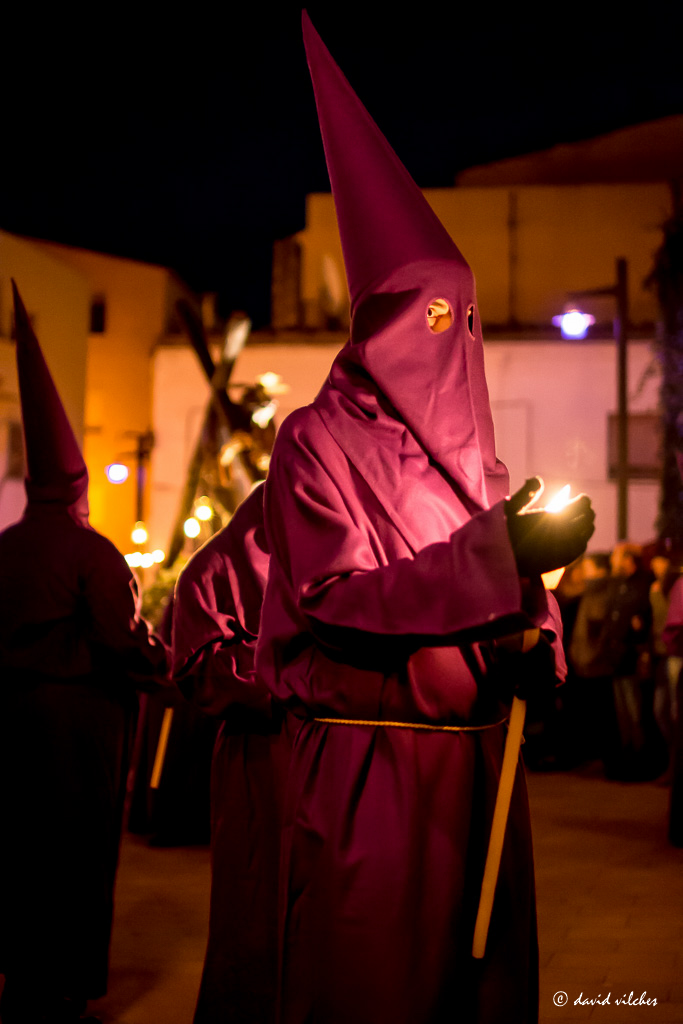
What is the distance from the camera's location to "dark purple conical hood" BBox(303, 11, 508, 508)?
244cm

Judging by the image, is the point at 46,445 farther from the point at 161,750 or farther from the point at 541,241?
the point at 541,241

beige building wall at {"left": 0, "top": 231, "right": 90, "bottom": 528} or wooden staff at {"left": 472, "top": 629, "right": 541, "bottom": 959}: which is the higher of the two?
beige building wall at {"left": 0, "top": 231, "right": 90, "bottom": 528}

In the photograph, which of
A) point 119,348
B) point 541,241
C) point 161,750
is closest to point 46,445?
point 161,750

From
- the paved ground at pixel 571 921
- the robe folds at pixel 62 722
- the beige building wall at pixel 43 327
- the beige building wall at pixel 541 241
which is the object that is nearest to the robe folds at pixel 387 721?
the robe folds at pixel 62 722

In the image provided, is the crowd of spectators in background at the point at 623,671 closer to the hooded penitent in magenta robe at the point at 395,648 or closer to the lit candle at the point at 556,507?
the hooded penitent in magenta robe at the point at 395,648

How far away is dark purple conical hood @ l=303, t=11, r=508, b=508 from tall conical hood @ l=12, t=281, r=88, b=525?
7.70ft

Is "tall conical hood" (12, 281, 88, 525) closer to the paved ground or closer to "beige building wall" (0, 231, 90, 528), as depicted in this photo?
the paved ground

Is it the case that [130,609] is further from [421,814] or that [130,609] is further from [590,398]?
[590,398]

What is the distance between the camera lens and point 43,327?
83.2 feet

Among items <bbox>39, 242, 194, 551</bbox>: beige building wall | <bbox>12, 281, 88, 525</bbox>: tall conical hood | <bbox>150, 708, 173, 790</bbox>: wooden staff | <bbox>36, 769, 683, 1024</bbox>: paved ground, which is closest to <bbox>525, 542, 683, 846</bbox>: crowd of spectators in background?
<bbox>36, 769, 683, 1024</bbox>: paved ground

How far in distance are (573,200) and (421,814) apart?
21.8m

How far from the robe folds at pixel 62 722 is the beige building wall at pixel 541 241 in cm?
1778

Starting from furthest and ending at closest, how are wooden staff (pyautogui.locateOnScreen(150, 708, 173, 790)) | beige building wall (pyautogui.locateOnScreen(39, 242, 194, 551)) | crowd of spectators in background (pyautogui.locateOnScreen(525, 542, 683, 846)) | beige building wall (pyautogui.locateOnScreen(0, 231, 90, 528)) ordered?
beige building wall (pyautogui.locateOnScreen(39, 242, 194, 551)) < beige building wall (pyautogui.locateOnScreen(0, 231, 90, 528)) < crowd of spectators in background (pyautogui.locateOnScreen(525, 542, 683, 846)) < wooden staff (pyautogui.locateOnScreen(150, 708, 173, 790))

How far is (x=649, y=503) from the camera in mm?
20453
